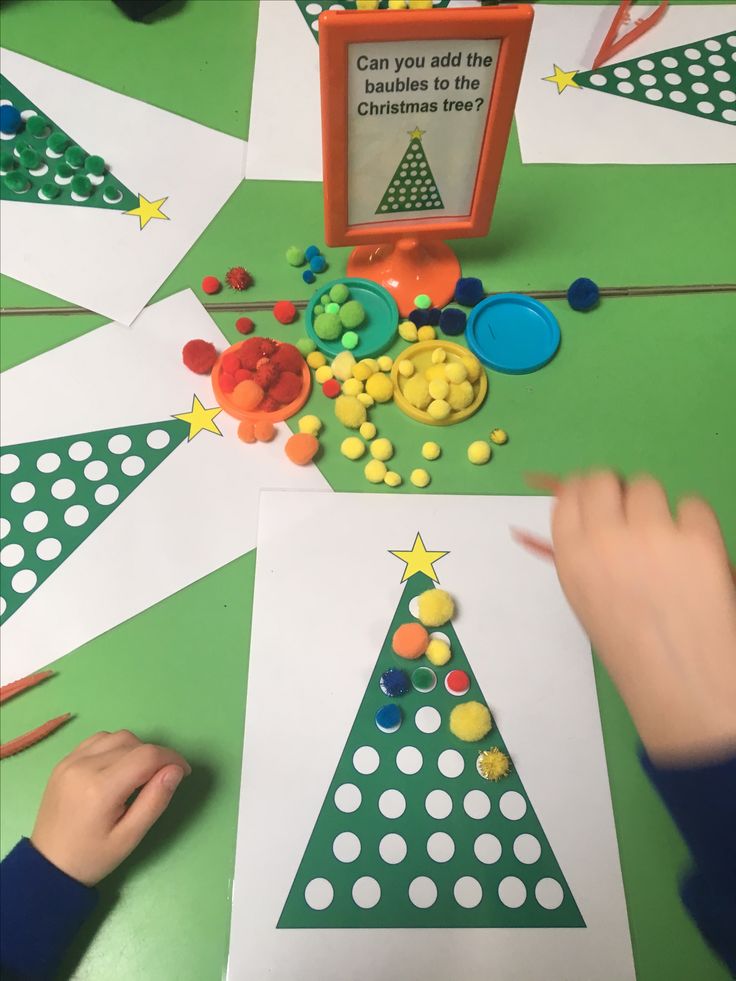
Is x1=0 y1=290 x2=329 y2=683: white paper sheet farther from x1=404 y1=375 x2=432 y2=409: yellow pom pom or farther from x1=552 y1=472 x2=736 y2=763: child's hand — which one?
x1=552 y1=472 x2=736 y2=763: child's hand

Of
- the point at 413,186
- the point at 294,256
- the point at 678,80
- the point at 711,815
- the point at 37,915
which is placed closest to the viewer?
the point at 711,815

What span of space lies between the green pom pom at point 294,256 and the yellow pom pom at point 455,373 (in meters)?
0.20

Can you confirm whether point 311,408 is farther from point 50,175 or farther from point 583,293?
point 50,175

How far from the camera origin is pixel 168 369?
2.30 ft

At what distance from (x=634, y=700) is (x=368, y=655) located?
0.22m

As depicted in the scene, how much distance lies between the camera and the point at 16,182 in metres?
0.78

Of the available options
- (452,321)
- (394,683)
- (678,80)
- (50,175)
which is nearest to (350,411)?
(452,321)

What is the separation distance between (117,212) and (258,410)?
303 millimetres

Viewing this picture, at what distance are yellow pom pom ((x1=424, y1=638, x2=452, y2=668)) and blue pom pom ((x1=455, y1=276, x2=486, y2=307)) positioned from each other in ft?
1.13

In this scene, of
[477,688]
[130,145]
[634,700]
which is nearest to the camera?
[634,700]

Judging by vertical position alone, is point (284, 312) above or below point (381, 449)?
above

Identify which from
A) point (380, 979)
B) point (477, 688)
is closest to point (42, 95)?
point (477, 688)

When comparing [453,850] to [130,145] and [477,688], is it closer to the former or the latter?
[477,688]

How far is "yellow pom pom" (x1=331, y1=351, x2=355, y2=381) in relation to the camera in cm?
68
